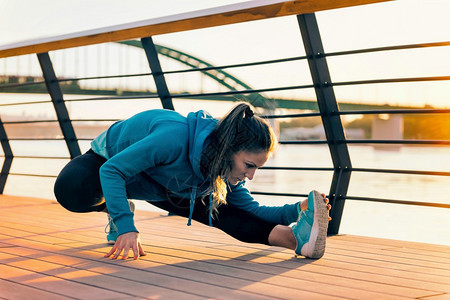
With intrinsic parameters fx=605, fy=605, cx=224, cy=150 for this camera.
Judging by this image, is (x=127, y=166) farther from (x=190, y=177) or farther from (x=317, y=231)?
(x=317, y=231)

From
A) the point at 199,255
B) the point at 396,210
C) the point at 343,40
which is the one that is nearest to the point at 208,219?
the point at 199,255

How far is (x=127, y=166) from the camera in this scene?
1710mm

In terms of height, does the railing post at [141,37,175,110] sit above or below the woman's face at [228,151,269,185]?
above

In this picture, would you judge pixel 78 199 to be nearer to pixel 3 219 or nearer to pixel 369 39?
pixel 3 219

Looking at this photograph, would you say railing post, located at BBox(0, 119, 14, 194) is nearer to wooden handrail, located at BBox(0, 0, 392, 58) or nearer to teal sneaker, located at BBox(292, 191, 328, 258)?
wooden handrail, located at BBox(0, 0, 392, 58)

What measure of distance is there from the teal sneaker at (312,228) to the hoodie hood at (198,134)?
0.35m

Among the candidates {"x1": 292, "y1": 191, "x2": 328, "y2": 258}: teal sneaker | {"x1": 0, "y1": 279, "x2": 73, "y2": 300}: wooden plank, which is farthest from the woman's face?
{"x1": 0, "y1": 279, "x2": 73, "y2": 300}: wooden plank

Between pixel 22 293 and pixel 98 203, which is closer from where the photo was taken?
pixel 22 293

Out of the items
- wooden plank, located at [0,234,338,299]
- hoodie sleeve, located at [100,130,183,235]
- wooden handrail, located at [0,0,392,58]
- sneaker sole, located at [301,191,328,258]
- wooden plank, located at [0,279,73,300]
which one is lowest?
wooden plank, located at [0,279,73,300]

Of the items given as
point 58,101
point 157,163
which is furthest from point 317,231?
point 58,101

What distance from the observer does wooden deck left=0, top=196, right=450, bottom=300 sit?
143cm

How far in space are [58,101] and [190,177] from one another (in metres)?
2.06

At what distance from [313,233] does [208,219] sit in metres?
0.38

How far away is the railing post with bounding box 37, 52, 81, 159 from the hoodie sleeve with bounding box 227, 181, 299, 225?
1.86 m
